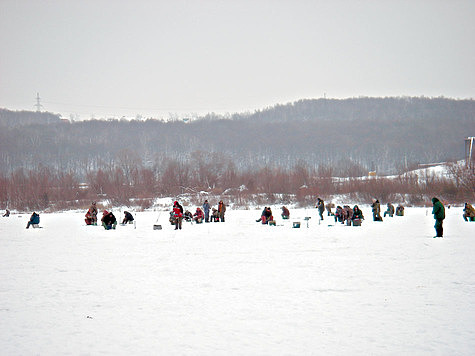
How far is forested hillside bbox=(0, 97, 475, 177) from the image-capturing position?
397ft

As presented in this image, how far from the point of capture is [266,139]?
141m

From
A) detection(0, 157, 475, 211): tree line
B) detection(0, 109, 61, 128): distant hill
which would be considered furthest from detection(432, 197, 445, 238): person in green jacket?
detection(0, 109, 61, 128): distant hill

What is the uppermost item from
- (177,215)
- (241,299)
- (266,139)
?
(266,139)

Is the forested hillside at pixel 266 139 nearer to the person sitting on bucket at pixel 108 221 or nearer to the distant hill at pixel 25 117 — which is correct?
the distant hill at pixel 25 117

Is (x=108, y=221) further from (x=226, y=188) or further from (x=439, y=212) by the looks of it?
(x=226, y=188)

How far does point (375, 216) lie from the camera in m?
27.2

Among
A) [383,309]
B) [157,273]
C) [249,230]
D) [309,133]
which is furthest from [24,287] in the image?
[309,133]

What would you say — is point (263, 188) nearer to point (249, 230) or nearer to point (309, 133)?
point (249, 230)

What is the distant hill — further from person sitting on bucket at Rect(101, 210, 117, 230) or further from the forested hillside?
person sitting on bucket at Rect(101, 210, 117, 230)

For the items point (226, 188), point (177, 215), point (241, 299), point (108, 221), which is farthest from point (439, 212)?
point (226, 188)

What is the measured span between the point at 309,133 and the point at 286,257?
13012 cm

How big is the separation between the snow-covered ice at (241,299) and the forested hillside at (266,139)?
311 ft

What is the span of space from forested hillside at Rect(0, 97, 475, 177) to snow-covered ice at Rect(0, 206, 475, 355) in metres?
94.7

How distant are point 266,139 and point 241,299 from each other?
435 feet
